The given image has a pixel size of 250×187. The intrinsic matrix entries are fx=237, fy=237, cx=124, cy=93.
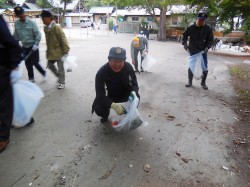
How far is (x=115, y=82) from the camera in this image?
12.4 ft

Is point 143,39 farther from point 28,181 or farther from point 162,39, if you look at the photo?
point 162,39

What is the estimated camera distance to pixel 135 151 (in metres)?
3.39

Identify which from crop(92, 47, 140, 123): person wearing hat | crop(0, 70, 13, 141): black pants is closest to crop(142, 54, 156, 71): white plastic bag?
crop(92, 47, 140, 123): person wearing hat

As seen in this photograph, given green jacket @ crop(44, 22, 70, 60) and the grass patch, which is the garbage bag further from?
green jacket @ crop(44, 22, 70, 60)

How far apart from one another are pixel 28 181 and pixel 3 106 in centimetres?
103

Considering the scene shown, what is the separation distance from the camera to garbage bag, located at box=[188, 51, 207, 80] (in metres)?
6.28

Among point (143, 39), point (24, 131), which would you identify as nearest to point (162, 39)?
point (143, 39)

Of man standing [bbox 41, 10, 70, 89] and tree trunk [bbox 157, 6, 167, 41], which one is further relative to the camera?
tree trunk [bbox 157, 6, 167, 41]

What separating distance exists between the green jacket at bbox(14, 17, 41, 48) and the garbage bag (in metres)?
4.00

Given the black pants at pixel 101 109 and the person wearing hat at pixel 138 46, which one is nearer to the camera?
the black pants at pixel 101 109

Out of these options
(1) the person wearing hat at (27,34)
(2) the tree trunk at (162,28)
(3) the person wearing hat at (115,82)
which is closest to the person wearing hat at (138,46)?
(1) the person wearing hat at (27,34)

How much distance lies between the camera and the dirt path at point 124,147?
2.83 meters

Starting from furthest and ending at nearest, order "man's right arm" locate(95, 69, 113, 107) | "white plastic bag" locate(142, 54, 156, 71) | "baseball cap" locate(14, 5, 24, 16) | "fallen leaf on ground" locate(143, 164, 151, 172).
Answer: "white plastic bag" locate(142, 54, 156, 71) < "baseball cap" locate(14, 5, 24, 16) < "man's right arm" locate(95, 69, 113, 107) < "fallen leaf on ground" locate(143, 164, 151, 172)

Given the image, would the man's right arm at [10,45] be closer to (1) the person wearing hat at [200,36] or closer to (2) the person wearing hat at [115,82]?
(2) the person wearing hat at [115,82]
